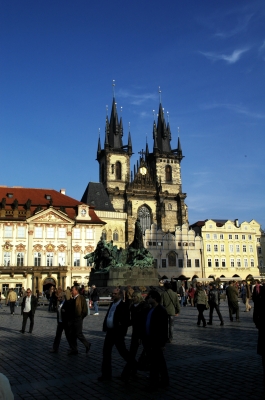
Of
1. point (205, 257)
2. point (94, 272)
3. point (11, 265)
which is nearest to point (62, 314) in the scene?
point (94, 272)

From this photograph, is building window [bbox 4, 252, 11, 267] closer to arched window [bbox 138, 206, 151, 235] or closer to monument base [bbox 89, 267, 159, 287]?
monument base [bbox 89, 267, 159, 287]

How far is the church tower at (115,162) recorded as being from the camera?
239ft

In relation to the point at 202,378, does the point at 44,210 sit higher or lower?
higher

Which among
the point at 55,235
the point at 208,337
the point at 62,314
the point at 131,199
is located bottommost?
the point at 208,337

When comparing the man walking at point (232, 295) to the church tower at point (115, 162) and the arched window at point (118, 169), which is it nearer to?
the church tower at point (115, 162)

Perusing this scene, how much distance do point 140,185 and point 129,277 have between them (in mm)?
53204

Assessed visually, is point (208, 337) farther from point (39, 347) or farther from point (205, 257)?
point (205, 257)

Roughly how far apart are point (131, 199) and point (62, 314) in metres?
64.5

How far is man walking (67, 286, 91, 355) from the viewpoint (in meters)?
8.27

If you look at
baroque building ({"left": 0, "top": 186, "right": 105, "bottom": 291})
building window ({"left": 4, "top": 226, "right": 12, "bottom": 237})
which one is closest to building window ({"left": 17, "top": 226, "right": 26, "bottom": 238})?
baroque building ({"left": 0, "top": 186, "right": 105, "bottom": 291})

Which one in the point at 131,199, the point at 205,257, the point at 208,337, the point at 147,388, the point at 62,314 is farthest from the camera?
the point at 131,199

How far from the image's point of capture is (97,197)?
66375 mm

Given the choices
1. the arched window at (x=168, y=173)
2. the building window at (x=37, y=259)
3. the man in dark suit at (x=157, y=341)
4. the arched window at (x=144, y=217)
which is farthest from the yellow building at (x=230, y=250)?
the man in dark suit at (x=157, y=341)

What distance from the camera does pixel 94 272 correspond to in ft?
80.9
